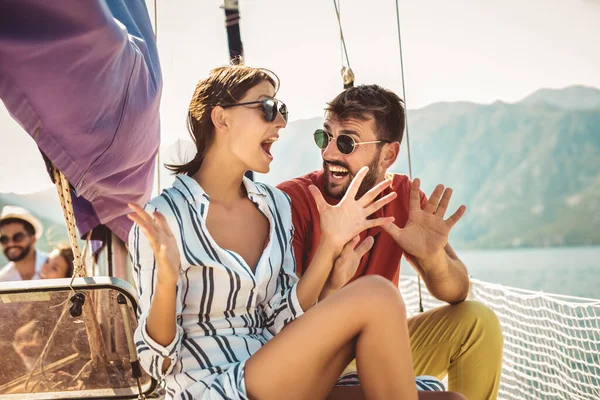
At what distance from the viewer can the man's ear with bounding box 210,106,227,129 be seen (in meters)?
2.17

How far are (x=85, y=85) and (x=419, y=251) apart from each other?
1429mm

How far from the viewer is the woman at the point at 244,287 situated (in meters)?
1.72

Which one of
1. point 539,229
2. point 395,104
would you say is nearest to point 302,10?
point 539,229

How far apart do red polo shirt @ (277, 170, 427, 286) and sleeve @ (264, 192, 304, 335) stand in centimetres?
38

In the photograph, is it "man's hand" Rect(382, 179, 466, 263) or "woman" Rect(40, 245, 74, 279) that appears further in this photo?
"woman" Rect(40, 245, 74, 279)

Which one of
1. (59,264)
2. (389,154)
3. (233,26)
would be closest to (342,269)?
(389,154)

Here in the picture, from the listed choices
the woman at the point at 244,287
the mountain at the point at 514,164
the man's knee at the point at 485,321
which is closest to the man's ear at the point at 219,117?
the woman at the point at 244,287

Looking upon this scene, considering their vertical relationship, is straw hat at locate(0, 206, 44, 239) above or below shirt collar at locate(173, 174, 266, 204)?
below

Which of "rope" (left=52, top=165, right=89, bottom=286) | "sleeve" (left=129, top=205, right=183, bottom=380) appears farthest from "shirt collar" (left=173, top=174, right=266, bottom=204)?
"rope" (left=52, top=165, right=89, bottom=286)

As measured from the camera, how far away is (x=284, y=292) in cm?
214

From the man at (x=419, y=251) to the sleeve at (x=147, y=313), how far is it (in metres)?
0.87

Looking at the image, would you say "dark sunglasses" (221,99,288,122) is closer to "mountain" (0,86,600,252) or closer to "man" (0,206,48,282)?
"man" (0,206,48,282)

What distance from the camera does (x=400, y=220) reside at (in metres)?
2.94

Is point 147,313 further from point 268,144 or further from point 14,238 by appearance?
point 14,238
